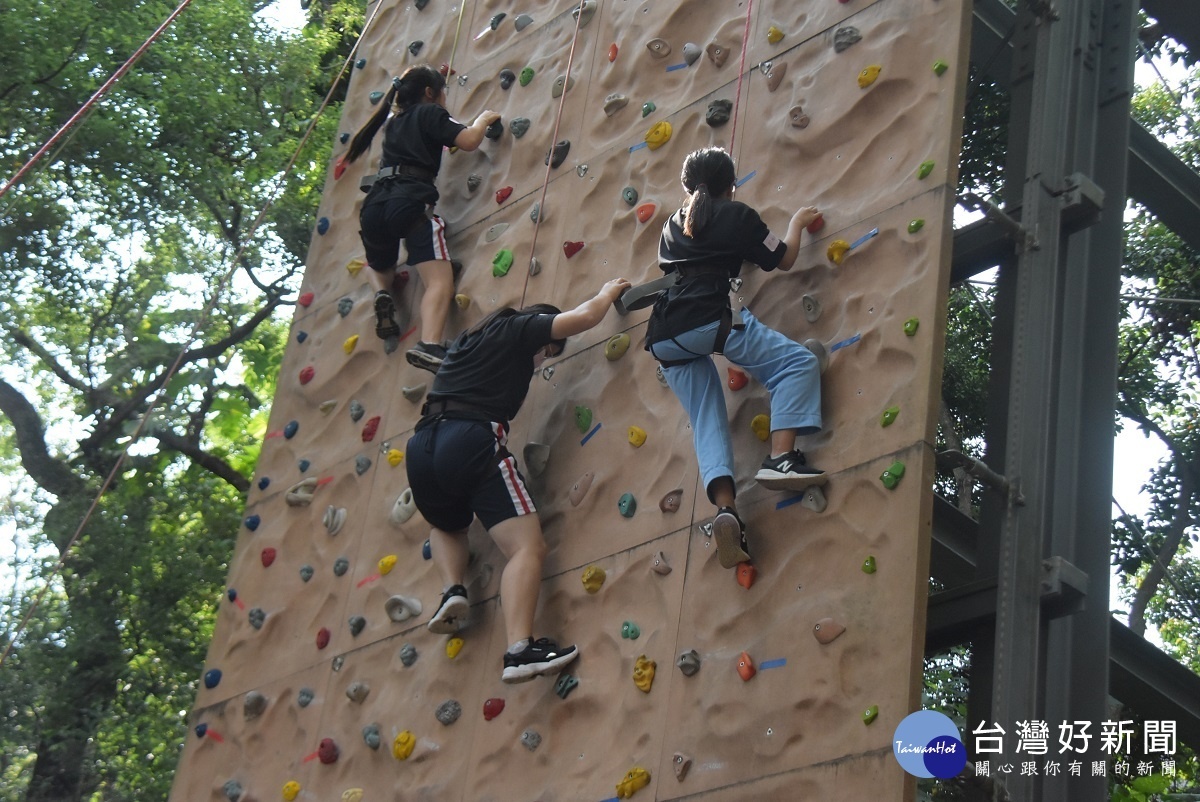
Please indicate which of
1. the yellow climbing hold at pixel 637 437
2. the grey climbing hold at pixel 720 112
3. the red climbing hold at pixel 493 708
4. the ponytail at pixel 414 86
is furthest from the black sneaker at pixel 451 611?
the ponytail at pixel 414 86

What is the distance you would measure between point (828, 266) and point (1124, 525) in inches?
194

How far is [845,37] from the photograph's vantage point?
16.4 feet

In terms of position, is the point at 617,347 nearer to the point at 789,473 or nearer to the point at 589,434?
the point at 589,434

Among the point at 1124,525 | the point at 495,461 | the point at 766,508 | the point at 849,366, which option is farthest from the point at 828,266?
the point at 1124,525

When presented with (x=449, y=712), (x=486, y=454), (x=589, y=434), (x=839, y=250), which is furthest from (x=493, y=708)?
(x=839, y=250)

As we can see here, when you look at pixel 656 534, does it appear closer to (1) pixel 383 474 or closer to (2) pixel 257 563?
(1) pixel 383 474

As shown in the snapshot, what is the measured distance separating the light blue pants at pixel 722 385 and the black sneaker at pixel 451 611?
977 millimetres

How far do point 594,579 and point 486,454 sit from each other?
57 centimetres

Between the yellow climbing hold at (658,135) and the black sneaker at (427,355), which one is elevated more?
the yellow climbing hold at (658,135)

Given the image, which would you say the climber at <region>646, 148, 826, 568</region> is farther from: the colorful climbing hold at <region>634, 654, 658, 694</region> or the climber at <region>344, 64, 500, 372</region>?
the climber at <region>344, 64, 500, 372</region>

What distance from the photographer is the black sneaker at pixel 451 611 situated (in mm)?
4984

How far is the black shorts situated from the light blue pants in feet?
2.28

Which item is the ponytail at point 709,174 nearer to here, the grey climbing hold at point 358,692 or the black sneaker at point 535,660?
the black sneaker at point 535,660

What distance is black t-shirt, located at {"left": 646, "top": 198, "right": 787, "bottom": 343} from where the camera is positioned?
4.51 meters
